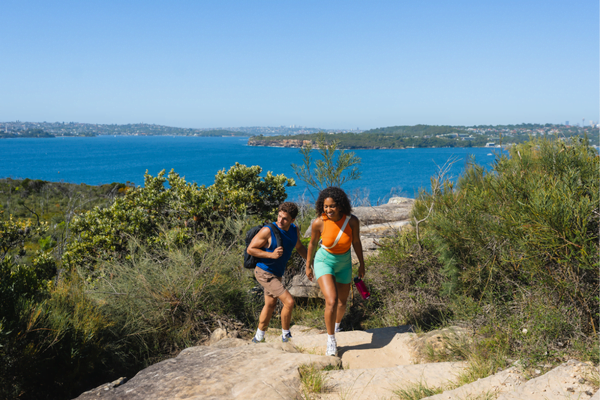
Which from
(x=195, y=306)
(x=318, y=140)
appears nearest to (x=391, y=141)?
(x=318, y=140)

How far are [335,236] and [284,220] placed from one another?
648 mm

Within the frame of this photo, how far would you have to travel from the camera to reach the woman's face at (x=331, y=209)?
14.5ft

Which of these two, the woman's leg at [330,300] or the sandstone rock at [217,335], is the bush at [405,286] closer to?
the woman's leg at [330,300]

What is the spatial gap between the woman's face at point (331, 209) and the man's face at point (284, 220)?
455 mm

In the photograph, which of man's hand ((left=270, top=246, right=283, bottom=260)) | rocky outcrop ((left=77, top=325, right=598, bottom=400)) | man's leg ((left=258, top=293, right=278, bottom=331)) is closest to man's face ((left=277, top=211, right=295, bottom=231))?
man's hand ((left=270, top=246, right=283, bottom=260))

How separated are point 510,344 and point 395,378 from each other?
44.1 inches

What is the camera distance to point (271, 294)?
4.67 meters

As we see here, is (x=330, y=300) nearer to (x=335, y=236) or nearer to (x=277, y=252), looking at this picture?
(x=335, y=236)

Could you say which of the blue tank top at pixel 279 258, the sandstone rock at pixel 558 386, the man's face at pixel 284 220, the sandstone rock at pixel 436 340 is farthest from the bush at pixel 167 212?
the sandstone rock at pixel 558 386

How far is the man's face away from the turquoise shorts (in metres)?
0.51

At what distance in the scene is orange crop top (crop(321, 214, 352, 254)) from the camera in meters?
4.39

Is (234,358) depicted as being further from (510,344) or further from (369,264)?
(369,264)

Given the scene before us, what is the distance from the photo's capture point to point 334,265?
14.6ft

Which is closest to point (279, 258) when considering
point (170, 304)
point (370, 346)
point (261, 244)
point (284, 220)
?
point (261, 244)
